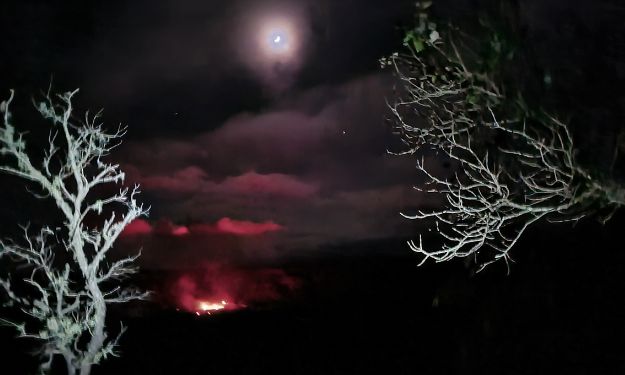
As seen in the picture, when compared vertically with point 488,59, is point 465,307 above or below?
below

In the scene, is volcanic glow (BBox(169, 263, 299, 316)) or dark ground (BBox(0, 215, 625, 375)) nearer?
dark ground (BBox(0, 215, 625, 375))

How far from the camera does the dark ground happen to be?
13727mm

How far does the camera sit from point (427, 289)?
1241 inches

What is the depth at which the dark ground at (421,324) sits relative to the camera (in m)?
13.7

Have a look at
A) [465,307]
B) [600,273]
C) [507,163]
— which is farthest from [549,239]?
[507,163]

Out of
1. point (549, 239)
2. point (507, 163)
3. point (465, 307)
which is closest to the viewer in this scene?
point (507, 163)

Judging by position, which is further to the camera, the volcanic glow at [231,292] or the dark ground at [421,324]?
the volcanic glow at [231,292]

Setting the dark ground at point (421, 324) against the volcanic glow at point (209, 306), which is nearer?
the dark ground at point (421, 324)

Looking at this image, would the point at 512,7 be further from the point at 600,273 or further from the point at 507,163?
the point at 600,273

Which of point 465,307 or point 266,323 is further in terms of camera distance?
point 266,323

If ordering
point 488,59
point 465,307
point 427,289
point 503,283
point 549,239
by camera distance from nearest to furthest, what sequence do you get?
point 488,59, point 549,239, point 503,283, point 465,307, point 427,289

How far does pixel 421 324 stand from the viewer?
27.1 meters

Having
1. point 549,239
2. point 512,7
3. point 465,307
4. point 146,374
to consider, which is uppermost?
point 512,7

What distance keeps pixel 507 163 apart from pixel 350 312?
94.8 feet
